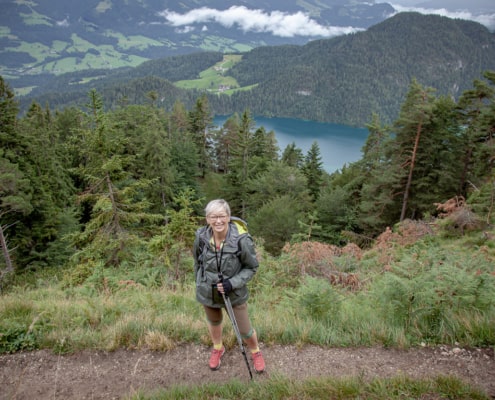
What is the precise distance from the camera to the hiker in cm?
319

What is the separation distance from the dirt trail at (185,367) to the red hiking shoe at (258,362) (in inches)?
2.5

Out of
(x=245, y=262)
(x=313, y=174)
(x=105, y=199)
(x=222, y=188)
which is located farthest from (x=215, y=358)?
(x=313, y=174)

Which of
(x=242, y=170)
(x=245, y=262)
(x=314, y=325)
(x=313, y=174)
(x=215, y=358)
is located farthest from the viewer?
(x=313, y=174)

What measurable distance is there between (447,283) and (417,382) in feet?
5.42

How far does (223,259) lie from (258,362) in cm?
136

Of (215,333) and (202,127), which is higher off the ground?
(202,127)

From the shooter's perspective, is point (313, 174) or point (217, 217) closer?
point (217, 217)

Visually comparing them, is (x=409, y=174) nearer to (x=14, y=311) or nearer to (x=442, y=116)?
(x=442, y=116)

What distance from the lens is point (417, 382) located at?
3.01 metres

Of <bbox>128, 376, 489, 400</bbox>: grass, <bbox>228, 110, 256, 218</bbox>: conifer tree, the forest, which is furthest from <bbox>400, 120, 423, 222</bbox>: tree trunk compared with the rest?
<bbox>128, 376, 489, 400</bbox>: grass

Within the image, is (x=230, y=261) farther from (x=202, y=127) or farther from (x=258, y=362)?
(x=202, y=127)

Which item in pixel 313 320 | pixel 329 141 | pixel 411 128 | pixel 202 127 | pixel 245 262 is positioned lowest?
pixel 329 141

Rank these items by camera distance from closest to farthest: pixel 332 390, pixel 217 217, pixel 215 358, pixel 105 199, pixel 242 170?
pixel 332 390 → pixel 217 217 → pixel 215 358 → pixel 105 199 → pixel 242 170

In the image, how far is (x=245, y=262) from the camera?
3283mm
